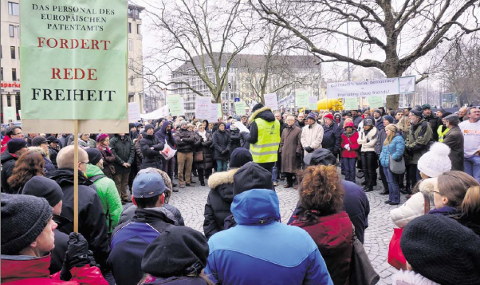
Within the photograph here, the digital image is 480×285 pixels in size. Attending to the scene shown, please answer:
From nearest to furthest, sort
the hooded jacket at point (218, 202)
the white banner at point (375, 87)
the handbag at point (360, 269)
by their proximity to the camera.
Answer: the handbag at point (360, 269)
the hooded jacket at point (218, 202)
the white banner at point (375, 87)

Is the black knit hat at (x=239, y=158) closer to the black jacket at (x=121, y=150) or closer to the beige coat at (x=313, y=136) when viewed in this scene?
the black jacket at (x=121, y=150)

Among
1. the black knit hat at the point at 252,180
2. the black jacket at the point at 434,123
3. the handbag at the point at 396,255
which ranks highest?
the black jacket at the point at 434,123

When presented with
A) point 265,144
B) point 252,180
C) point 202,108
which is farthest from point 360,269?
point 202,108

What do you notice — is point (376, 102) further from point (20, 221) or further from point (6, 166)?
point (20, 221)

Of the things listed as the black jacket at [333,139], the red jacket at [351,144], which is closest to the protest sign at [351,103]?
the black jacket at [333,139]

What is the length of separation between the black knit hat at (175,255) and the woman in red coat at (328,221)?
116 cm

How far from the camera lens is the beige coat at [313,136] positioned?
33.9 feet

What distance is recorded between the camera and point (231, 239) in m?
2.29

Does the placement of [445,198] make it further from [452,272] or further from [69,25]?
[69,25]

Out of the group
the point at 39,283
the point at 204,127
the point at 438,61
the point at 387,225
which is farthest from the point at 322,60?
the point at 39,283

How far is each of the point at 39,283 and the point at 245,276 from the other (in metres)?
1.01

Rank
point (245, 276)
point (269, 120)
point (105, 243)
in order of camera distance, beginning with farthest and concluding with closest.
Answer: point (269, 120) → point (105, 243) → point (245, 276)

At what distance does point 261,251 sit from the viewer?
2250 mm

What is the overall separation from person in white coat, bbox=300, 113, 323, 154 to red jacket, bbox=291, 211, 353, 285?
7.41 meters
